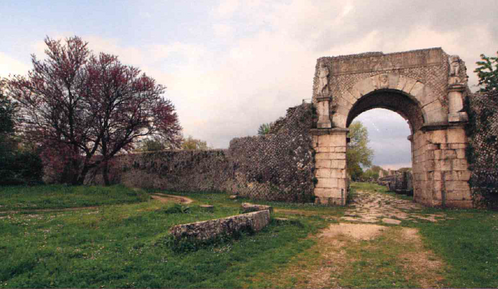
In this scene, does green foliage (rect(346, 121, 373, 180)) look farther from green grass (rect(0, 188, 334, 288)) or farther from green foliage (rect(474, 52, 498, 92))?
green grass (rect(0, 188, 334, 288))

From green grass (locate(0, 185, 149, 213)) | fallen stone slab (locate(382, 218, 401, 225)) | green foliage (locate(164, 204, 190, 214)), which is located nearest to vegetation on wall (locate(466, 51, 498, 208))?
fallen stone slab (locate(382, 218, 401, 225))

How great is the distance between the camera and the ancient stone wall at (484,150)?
459 inches

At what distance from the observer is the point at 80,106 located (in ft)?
51.5

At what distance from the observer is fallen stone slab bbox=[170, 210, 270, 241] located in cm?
544

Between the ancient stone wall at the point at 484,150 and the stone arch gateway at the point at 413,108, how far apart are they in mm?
323

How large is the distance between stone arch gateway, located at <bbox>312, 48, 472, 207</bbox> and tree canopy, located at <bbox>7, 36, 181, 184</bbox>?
1027cm

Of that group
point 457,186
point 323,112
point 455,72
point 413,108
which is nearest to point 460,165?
point 457,186

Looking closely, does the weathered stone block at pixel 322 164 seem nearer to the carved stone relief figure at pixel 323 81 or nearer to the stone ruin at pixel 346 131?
the stone ruin at pixel 346 131

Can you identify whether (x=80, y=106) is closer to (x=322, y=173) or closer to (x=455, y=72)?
(x=322, y=173)

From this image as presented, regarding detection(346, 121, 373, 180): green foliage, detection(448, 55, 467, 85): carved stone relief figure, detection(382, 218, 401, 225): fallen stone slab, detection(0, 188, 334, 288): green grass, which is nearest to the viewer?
detection(0, 188, 334, 288): green grass

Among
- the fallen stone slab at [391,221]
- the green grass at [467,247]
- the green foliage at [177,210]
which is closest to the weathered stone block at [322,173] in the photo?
the fallen stone slab at [391,221]

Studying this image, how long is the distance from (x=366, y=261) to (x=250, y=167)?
1153cm

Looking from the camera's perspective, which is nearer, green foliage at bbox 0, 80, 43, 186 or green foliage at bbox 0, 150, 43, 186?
green foliage at bbox 0, 80, 43, 186

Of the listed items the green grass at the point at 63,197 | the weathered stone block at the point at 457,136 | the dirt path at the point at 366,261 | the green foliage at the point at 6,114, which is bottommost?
the dirt path at the point at 366,261
